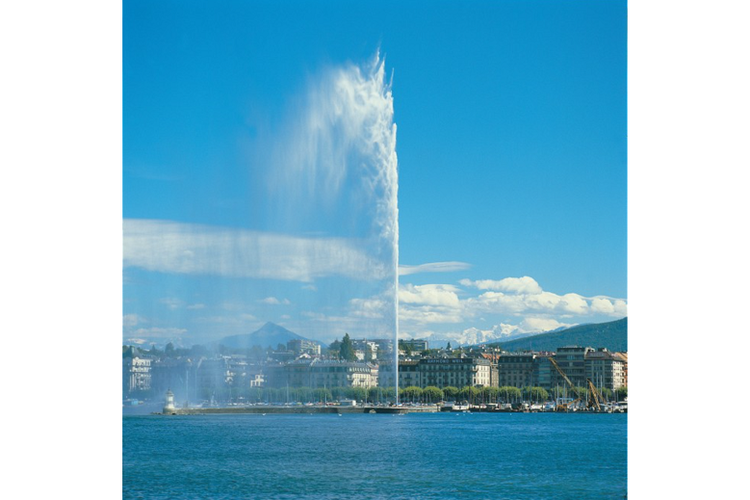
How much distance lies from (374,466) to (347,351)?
38.8m

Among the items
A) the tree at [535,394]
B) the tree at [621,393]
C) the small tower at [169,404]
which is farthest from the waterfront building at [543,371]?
the small tower at [169,404]

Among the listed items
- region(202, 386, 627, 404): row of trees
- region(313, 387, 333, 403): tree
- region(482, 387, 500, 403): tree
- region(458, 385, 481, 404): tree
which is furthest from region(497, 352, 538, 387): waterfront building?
region(313, 387, 333, 403): tree

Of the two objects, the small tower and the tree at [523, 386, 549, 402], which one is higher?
the small tower

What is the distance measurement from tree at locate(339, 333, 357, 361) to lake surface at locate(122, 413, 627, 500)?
2485cm

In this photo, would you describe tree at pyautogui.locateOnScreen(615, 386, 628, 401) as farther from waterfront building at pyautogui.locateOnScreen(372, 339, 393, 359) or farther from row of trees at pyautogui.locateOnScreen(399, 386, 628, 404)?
waterfront building at pyautogui.locateOnScreen(372, 339, 393, 359)

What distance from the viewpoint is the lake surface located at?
595 inches

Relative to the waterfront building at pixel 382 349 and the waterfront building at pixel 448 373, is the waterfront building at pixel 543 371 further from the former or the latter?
the waterfront building at pixel 382 349

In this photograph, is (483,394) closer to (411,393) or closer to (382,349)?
(411,393)

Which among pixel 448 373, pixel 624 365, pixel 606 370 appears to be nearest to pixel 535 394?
pixel 606 370

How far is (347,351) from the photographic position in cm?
5791
